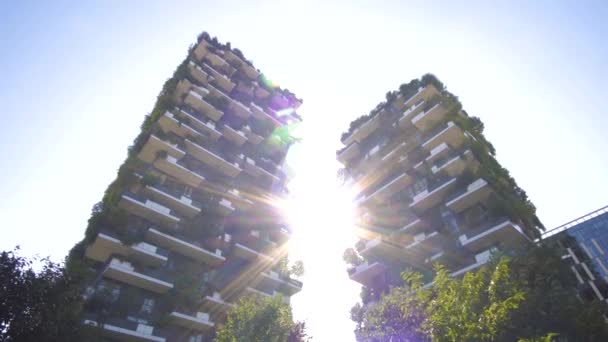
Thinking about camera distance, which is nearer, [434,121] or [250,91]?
[434,121]

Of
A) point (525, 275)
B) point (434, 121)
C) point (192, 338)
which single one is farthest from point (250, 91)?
point (525, 275)

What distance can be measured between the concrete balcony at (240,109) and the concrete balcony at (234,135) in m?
4.29

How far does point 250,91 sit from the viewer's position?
4888cm

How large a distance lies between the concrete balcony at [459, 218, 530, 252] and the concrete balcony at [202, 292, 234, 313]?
17633mm

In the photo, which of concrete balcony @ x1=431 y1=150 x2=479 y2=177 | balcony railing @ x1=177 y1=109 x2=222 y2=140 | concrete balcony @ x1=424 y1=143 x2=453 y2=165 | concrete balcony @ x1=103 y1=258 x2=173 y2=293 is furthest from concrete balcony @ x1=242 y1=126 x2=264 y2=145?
concrete balcony @ x1=431 y1=150 x2=479 y2=177

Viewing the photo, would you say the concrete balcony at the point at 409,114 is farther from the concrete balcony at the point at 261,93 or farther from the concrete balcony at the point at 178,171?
the concrete balcony at the point at 178,171

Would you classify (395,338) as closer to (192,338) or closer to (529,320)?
(529,320)

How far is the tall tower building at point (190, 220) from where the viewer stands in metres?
25.1

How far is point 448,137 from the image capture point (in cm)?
3192

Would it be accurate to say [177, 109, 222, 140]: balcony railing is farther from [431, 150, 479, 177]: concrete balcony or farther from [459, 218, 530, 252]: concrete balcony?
[459, 218, 530, 252]: concrete balcony

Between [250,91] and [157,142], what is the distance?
62.3 ft

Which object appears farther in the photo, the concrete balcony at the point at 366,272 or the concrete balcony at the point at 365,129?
the concrete balcony at the point at 365,129

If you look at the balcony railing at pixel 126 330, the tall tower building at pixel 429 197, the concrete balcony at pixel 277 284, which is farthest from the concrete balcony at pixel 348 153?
the balcony railing at pixel 126 330

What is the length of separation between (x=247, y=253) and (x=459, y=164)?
62.7ft
